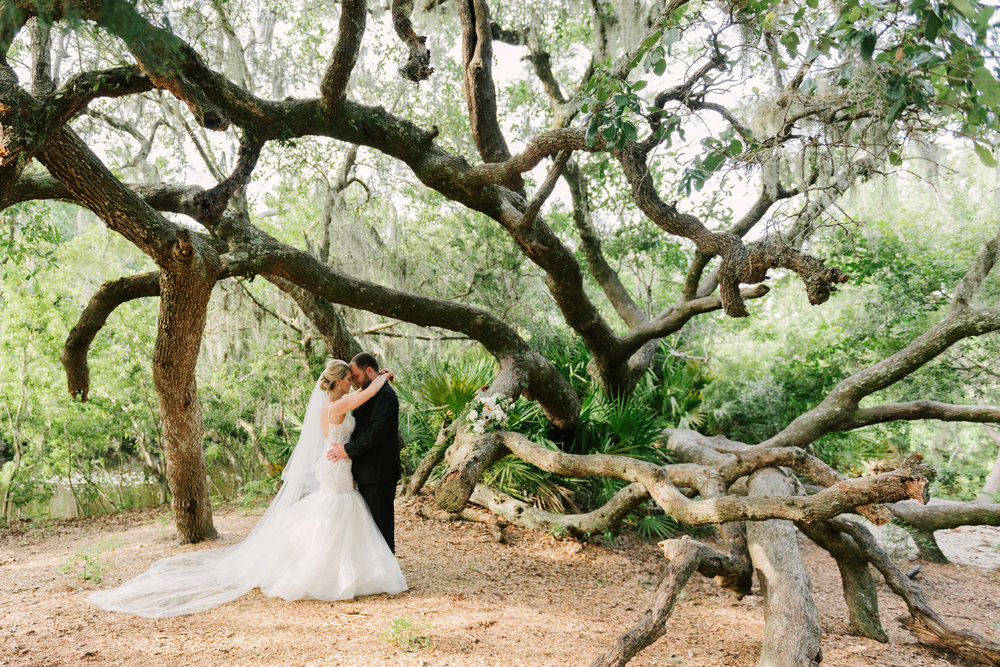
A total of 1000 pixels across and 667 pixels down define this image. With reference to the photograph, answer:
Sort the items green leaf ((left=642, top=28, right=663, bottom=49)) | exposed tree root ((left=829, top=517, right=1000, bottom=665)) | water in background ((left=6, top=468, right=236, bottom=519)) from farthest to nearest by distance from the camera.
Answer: water in background ((left=6, top=468, right=236, bottom=519)) < exposed tree root ((left=829, top=517, right=1000, bottom=665)) < green leaf ((left=642, top=28, right=663, bottom=49))

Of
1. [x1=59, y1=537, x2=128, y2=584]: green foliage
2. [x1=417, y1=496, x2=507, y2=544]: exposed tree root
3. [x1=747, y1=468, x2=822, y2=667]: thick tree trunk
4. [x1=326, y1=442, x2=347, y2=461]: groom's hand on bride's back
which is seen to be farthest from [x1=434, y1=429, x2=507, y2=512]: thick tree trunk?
[x1=59, y1=537, x2=128, y2=584]: green foliage

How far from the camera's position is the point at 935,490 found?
1147 centimetres

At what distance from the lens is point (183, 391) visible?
569 cm

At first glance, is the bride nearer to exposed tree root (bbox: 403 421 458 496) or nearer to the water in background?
exposed tree root (bbox: 403 421 458 496)

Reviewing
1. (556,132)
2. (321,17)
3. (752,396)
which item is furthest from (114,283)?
(752,396)

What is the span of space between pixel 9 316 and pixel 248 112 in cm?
567

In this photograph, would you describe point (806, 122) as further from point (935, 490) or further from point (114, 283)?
point (935, 490)

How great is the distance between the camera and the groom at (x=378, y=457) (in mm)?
4926

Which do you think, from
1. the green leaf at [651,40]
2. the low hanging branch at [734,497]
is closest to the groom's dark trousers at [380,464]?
the low hanging branch at [734,497]

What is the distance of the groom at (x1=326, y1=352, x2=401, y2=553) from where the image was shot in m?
4.93

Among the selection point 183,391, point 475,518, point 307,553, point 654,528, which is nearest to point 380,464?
point 307,553

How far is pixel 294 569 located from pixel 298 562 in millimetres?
75

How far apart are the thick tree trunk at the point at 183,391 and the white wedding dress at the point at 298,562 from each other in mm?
894

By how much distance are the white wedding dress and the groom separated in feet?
0.32
